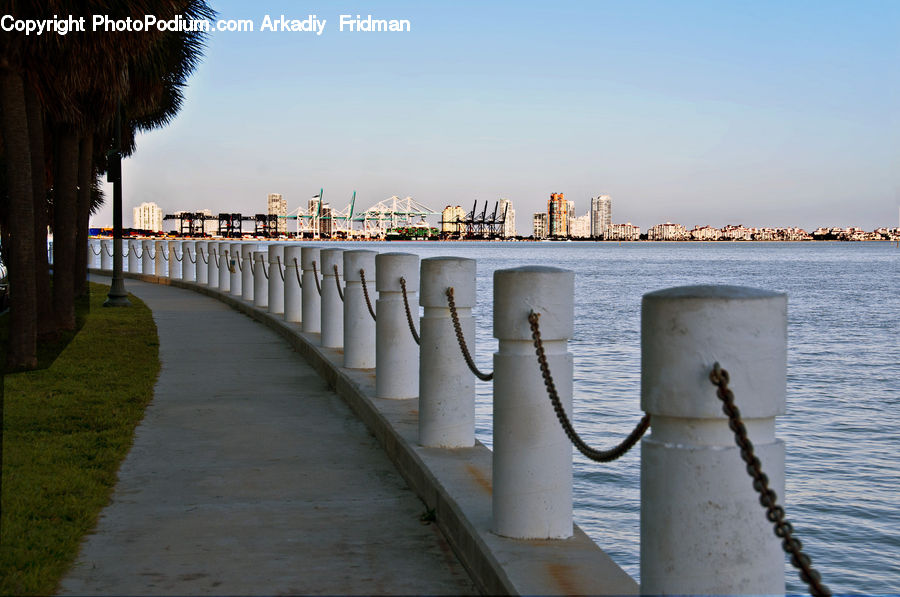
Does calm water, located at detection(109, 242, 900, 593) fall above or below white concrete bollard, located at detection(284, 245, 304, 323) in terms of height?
→ below

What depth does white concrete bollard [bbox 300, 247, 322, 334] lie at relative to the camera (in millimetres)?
13828

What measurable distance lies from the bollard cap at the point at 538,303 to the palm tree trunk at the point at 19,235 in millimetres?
8696

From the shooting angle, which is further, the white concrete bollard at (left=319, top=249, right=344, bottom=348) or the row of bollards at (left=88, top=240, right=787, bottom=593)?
the white concrete bollard at (left=319, top=249, right=344, bottom=348)

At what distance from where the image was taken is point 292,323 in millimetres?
15445

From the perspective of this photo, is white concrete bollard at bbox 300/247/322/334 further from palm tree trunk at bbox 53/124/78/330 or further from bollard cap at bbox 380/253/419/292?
bollard cap at bbox 380/253/419/292

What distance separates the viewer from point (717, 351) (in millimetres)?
3092

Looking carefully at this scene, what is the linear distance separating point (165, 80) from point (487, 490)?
17.2 meters

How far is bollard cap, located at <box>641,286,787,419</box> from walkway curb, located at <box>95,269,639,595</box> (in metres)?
1.42

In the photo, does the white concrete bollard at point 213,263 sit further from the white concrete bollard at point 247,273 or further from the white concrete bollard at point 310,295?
the white concrete bollard at point 310,295

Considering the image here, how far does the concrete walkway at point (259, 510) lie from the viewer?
16.3 feet

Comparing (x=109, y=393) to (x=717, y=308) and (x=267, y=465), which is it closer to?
(x=267, y=465)

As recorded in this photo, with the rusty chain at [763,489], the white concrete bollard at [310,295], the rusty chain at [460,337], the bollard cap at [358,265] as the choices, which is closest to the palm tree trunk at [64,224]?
the white concrete bollard at [310,295]

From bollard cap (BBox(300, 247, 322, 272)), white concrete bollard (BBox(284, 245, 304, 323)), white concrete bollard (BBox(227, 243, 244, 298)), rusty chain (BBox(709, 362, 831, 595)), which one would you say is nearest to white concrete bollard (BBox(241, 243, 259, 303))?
white concrete bollard (BBox(227, 243, 244, 298))

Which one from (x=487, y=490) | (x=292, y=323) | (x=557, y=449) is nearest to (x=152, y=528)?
(x=487, y=490)
